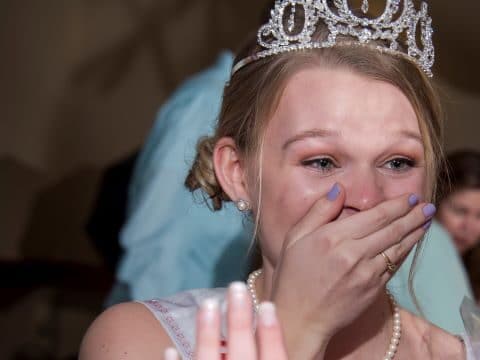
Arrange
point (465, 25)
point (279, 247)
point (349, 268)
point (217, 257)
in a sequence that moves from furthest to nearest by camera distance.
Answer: point (465, 25) → point (217, 257) → point (279, 247) → point (349, 268)

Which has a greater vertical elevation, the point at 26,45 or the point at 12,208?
the point at 26,45

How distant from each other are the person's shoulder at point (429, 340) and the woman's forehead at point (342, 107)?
34cm

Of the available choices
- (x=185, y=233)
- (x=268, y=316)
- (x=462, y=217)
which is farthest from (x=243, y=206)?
(x=462, y=217)

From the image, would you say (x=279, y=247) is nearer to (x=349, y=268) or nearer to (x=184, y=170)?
(x=349, y=268)

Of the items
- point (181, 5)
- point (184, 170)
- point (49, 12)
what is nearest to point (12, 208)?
point (49, 12)

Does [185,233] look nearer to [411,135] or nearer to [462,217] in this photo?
[411,135]

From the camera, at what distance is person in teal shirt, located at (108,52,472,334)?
85.0 inches

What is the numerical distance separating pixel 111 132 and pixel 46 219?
2.17 ft

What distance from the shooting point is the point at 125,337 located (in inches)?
51.3

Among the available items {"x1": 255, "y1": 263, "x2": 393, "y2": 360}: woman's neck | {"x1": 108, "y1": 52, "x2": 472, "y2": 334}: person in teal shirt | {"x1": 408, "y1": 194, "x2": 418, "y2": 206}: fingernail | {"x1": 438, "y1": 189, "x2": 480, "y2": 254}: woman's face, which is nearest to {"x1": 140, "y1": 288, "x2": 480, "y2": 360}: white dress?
{"x1": 255, "y1": 263, "x2": 393, "y2": 360}: woman's neck

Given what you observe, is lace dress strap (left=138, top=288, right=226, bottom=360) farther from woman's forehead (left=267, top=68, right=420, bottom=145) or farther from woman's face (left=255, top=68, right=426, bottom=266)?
woman's forehead (left=267, top=68, right=420, bottom=145)

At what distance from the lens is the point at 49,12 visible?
5.43 meters

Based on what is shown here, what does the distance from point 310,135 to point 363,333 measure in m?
0.32

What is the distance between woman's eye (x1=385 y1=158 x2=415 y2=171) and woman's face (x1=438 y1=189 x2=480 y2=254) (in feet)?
6.88
